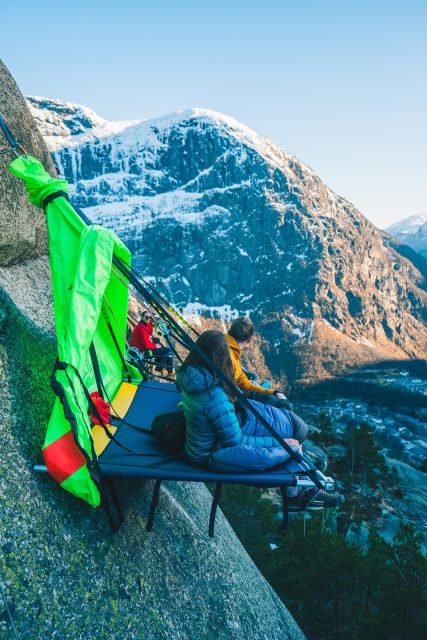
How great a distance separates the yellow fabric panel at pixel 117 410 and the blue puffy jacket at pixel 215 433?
1.24m

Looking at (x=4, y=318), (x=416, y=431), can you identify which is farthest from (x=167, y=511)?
(x=416, y=431)

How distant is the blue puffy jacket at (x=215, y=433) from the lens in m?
5.14

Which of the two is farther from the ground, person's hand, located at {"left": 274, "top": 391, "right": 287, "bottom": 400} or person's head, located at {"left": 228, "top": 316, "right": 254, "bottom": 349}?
person's head, located at {"left": 228, "top": 316, "right": 254, "bottom": 349}

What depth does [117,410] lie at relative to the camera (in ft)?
24.3

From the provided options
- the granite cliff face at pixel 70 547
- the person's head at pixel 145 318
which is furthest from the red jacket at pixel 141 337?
the granite cliff face at pixel 70 547

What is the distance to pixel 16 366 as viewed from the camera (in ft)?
18.5

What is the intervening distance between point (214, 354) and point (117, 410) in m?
2.99

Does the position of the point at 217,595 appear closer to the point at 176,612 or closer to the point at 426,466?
the point at 176,612

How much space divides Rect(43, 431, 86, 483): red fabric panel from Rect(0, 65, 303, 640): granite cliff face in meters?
Answer: 0.24

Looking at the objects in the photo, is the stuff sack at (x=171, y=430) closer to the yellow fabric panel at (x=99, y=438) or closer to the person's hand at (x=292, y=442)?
the yellow fabric panel at (x=99, y=438)

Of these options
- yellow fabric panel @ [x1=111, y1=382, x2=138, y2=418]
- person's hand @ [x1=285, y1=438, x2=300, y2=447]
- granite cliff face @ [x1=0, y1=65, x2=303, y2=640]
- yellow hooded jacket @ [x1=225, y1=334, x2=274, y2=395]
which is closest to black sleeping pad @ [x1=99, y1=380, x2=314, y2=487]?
person's hand @ [x1=285, y1=438, x2=300, y2=447]

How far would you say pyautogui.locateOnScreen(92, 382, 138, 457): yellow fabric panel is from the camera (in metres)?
5.97

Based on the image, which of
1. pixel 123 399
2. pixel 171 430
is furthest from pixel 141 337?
pixel 171 430

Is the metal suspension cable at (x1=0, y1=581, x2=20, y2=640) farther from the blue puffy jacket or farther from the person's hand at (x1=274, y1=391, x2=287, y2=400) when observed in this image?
the person's hand at (x1=274, y1=391, x2=287, y2=400)
